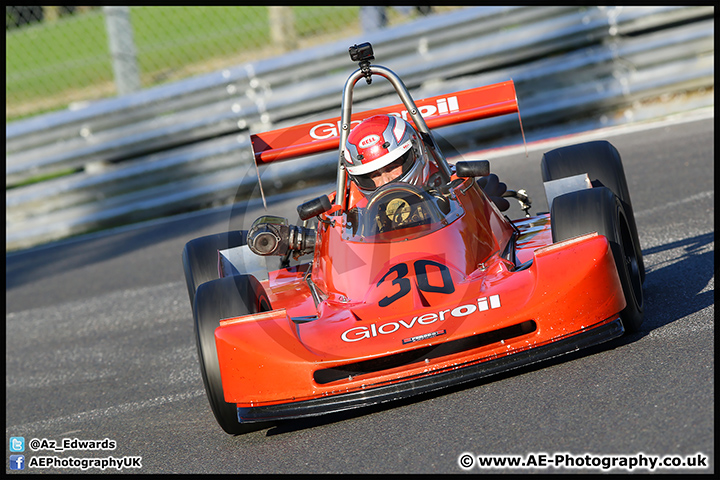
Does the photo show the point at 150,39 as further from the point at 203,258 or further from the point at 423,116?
the point at 423,116

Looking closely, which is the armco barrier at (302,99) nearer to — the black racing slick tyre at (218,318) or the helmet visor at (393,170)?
the helmet visor at (393,170)

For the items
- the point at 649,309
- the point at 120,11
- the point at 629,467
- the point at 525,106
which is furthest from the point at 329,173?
the point at 629,467

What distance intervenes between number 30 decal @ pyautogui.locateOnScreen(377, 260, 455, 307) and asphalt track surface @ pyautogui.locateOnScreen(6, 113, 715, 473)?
0.49 m

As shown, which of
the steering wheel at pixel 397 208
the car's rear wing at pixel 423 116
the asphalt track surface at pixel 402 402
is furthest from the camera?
the car's rear wing at pixel 423 116

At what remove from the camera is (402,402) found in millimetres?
4250

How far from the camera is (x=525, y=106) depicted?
32.1ft

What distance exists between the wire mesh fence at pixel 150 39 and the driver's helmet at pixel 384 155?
606 cm

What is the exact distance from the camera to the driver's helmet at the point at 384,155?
4.98 meters

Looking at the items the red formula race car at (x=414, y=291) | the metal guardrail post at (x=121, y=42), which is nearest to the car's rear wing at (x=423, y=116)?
the red formula race car at (x=414, y=291)

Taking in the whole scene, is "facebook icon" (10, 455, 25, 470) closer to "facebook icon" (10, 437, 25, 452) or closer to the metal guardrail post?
"facebook icon" (10, 437, 25, 452)

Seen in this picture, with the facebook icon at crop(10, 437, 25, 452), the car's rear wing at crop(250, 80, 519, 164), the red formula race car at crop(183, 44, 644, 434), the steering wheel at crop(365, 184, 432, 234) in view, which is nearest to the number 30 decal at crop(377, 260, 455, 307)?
the red formula race car at crop(183, 44, 644, 434)

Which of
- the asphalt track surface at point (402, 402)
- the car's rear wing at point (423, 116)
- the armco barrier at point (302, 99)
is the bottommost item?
the asphalt track surface at point (402, 402)

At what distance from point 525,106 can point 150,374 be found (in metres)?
5.59
